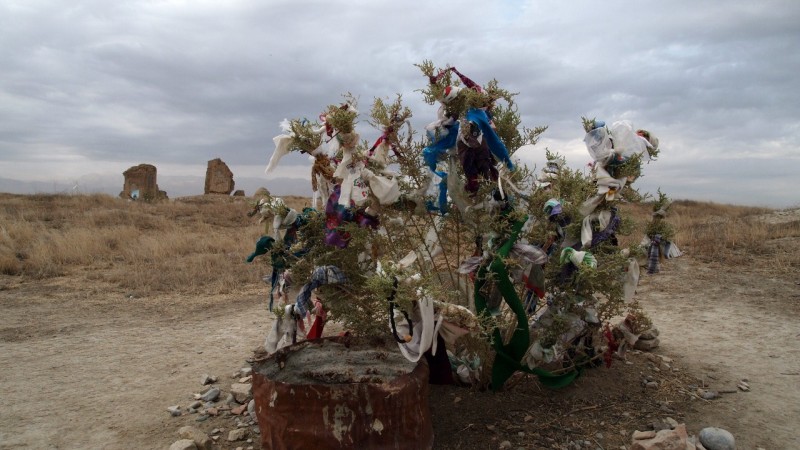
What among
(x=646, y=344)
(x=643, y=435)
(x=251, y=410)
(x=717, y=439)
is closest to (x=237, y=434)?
(x=251, y=410)

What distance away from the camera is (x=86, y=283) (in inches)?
316

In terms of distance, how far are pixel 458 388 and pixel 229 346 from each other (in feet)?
8.05

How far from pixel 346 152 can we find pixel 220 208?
15.5m

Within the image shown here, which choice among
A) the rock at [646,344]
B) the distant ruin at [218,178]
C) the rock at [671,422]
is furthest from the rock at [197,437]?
the distant ruin at [218,178]

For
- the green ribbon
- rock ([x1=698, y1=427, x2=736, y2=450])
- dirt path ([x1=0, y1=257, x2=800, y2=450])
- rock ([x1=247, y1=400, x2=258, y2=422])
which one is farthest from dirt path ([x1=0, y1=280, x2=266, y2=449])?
rock ([x1=698, y1=427, x2=736, y2=450])

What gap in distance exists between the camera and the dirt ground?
3.06 meters

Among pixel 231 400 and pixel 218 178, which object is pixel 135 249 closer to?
pixel 231 400

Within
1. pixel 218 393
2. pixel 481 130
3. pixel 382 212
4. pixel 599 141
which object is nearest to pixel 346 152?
pixel 382 212

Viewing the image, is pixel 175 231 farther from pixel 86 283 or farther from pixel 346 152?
pixel 346 152

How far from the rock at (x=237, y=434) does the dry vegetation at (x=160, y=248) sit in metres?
4.41

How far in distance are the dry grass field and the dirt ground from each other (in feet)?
0.04

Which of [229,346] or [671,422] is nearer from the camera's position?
[671,422]

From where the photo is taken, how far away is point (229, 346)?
493cm

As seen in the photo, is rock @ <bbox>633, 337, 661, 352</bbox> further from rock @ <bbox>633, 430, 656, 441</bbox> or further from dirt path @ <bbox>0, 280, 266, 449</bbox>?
dirt path @ <bbox>0, 280, 266, 449</bbox>
